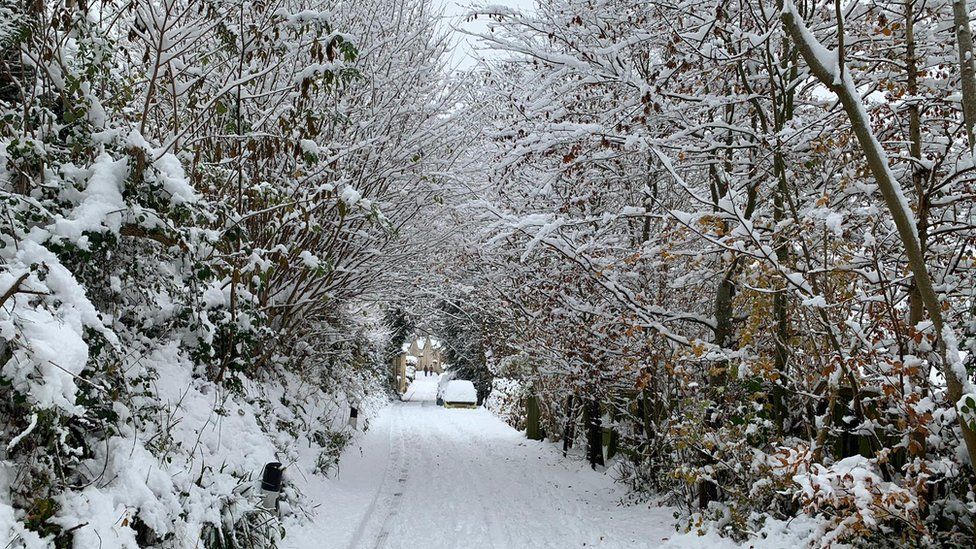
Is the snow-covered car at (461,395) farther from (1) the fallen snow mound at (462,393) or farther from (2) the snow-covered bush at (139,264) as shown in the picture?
(2) the snow-covered bush at (139,264)

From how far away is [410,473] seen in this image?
12.6m

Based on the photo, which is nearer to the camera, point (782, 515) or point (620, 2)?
point (782, 515)

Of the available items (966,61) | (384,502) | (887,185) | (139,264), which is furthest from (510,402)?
(966,61)

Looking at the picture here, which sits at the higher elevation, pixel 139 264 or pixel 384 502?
pixel 139 264

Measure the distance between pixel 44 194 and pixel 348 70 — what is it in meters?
2.85

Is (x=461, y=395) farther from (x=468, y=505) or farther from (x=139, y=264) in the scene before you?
(x=139, y=264)

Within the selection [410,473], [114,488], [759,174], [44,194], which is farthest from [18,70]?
[410,473]

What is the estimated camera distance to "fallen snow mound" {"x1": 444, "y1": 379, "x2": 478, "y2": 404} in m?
34.2

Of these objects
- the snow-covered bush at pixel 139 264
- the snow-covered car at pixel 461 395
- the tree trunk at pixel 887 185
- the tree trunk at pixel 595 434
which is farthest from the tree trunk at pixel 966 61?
the snow-covered car at pixel 461 395

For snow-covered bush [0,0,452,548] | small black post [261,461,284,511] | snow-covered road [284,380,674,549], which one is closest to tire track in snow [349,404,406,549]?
snow-covered road [284,380,674,549]

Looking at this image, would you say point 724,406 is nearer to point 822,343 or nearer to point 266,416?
point 822,343

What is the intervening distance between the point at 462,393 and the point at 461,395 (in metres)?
0.12

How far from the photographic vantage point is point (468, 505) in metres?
9.59

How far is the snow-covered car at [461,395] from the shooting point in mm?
34188
